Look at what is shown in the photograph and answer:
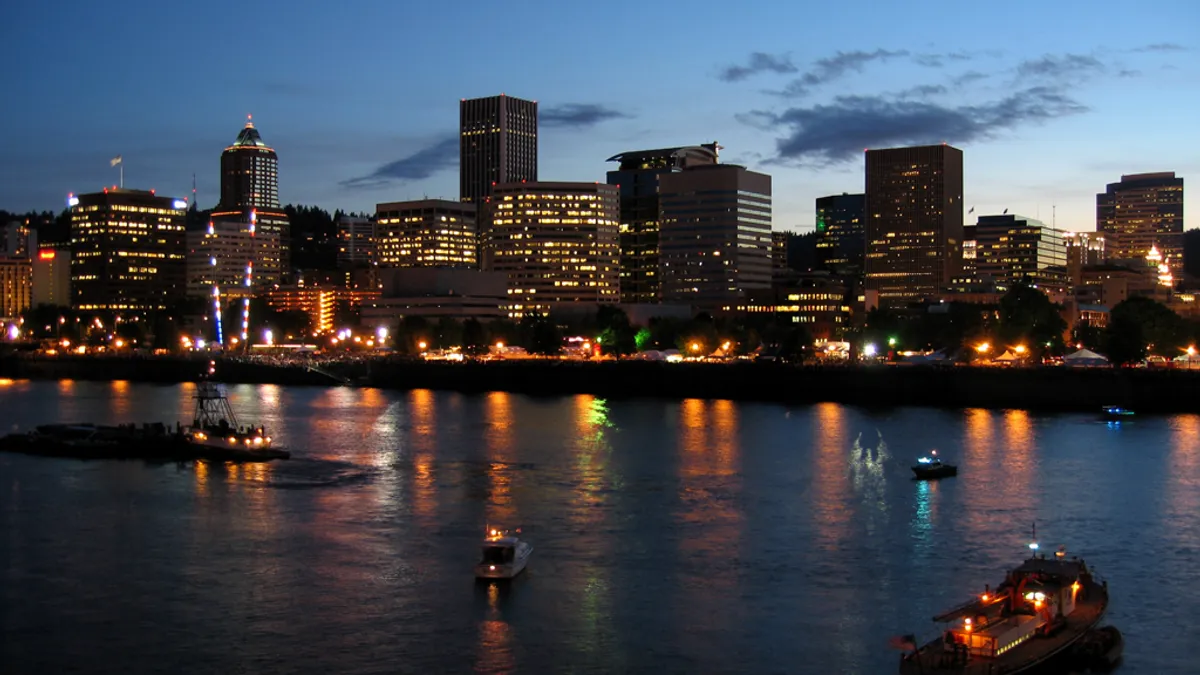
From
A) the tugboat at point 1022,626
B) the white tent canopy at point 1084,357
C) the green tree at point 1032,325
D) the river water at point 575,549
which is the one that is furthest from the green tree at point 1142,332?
the tugboat at point 1022,626

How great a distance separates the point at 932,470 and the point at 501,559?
26212mm

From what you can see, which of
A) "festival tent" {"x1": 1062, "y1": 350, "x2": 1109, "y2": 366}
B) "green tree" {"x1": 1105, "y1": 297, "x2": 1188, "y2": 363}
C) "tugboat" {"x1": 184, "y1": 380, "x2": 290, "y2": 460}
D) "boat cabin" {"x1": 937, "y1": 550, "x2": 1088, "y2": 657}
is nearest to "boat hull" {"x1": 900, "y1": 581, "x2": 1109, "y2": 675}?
"boat cabin" {"x1": 937, "y1": 550, "x2": 1088, "y2": 657}

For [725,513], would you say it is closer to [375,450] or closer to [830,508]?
[830,508]

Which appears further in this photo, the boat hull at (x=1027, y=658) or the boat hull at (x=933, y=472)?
the boat hull at (x=933, y=472)

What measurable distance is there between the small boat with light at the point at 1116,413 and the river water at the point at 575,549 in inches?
591

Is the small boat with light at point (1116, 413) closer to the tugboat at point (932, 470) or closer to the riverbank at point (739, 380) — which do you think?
the riverbank at point (739, 380)

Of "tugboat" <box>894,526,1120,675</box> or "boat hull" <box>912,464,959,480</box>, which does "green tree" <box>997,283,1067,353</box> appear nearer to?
"boat hull" <box>912,464,959,480</box>

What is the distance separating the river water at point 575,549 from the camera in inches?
1133

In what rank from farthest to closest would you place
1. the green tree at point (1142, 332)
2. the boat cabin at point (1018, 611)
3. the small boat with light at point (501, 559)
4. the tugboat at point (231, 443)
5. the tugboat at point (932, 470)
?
the green tree at point (1142, 332)
the tugboat at point (231, 443)
the tugboat at point (932, 470)
the small boat with light at point (501, 559)
the boat cabin at point (1018, 611)

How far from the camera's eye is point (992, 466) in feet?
193

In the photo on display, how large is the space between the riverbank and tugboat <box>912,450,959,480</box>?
148 ft

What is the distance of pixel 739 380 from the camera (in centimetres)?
11662

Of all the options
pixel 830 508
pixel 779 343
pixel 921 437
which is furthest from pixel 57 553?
pixel 779 343

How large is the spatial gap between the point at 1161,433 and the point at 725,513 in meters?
40.8
